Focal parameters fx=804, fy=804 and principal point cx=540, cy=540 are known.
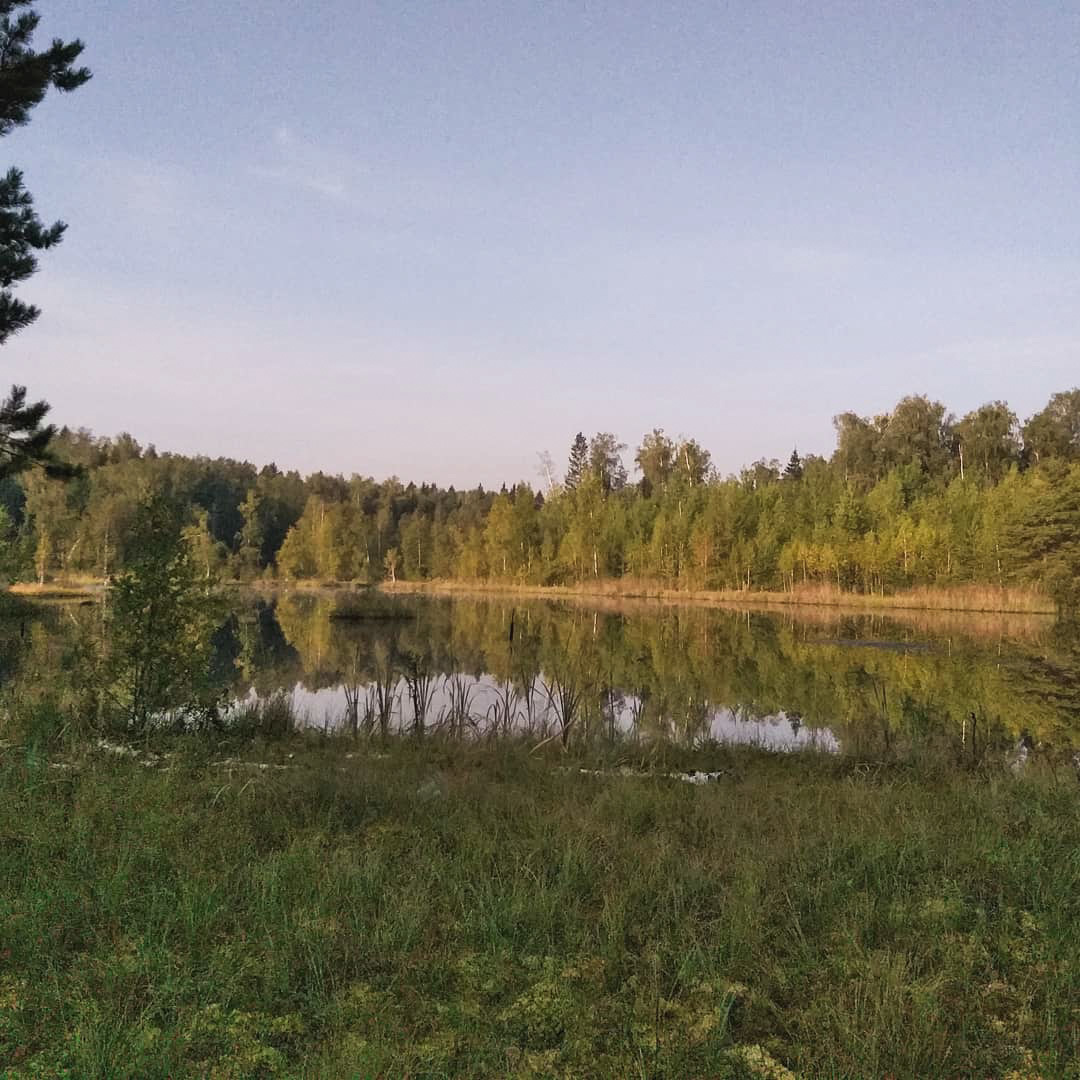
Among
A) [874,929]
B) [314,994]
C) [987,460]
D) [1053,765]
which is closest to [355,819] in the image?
[314,994]

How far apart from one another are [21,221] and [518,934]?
9575 mm

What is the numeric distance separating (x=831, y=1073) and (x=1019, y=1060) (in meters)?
0.83

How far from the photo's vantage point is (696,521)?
222ft

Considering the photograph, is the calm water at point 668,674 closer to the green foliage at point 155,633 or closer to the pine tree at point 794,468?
the green foliage at point 155,633

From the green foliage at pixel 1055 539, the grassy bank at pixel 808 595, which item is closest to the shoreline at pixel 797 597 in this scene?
the grassy bank at pixel 808 595

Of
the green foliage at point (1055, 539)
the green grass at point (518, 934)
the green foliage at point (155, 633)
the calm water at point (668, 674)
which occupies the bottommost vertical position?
the calm water at point (668, 674)

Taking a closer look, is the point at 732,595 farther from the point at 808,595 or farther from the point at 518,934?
the point at 518,934

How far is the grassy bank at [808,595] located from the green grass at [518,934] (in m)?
43.0

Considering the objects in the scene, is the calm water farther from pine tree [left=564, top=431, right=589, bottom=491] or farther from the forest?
pine tree [left=564, top=431, right=589, bottom=491]

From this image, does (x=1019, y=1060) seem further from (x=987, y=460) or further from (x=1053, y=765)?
(x=987, y=460)

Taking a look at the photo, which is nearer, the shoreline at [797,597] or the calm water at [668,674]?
the calm water at [668,674]

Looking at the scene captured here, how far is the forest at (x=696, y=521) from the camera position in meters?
50.2

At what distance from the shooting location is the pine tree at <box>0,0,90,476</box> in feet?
27.6

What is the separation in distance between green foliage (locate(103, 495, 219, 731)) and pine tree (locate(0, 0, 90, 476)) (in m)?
1.49
